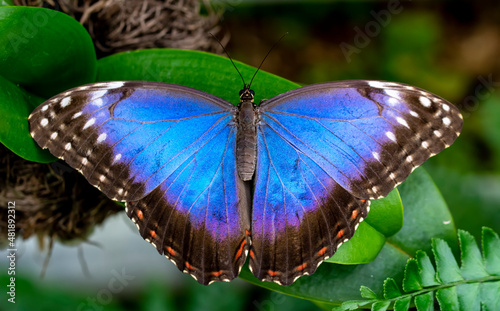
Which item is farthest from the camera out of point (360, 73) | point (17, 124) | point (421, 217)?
point (360, 73)

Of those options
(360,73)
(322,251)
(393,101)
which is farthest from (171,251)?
(360,73)

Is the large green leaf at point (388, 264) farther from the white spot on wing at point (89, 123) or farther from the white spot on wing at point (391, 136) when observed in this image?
the white spot on wing at point (89, 123)

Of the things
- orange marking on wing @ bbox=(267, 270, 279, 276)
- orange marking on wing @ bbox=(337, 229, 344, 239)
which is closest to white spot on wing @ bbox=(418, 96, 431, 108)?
orange marking on wing @ bbox=(337, 229, 344, 239)

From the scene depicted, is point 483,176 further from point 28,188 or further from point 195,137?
→ point 28,188

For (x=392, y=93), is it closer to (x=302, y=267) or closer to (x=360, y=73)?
(x=302, y=267)

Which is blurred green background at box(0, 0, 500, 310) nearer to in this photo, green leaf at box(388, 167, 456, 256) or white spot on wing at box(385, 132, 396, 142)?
green leaf at box(388, 167, 456, 256)

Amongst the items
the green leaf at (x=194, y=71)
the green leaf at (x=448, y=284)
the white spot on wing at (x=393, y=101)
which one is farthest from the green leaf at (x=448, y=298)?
the green leaf at (x=194, y=71)
